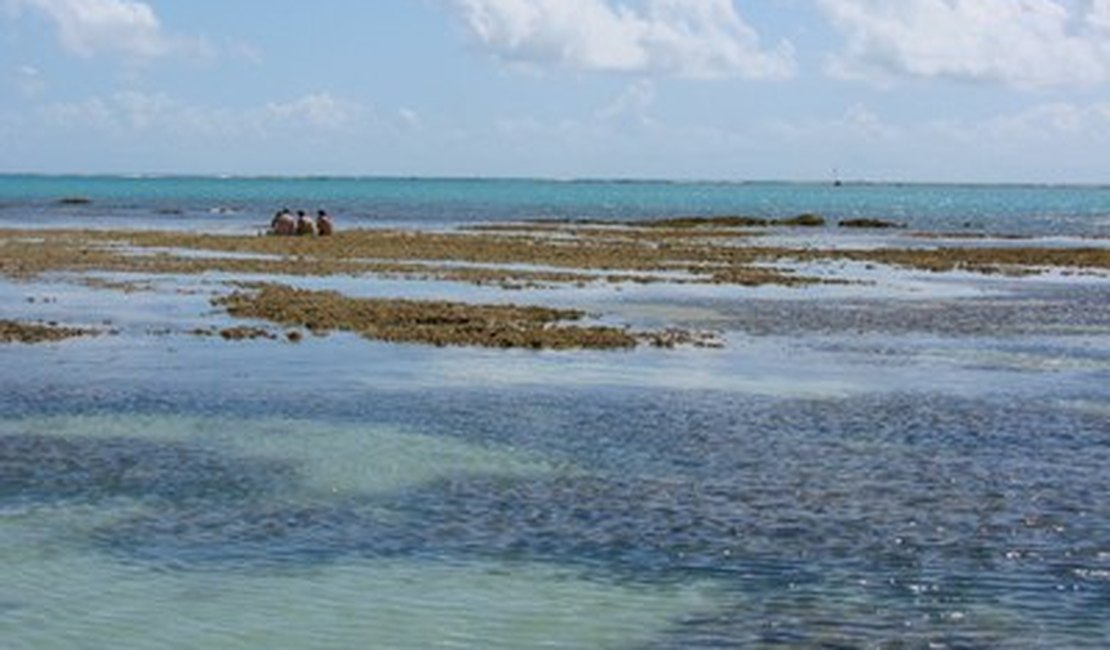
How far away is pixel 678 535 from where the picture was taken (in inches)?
574

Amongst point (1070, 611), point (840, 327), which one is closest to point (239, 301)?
point (840, 327)

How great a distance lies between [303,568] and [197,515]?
7.91 feet

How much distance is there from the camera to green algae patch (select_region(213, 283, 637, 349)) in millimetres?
30234

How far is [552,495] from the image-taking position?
1639 centimetres

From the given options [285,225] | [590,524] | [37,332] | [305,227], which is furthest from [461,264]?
[590,524]

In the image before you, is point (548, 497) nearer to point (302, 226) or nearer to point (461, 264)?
point (461, 264)

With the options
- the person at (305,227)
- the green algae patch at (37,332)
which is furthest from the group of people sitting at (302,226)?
the green algae patch at (37,332)

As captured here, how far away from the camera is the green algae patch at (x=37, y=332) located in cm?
2948

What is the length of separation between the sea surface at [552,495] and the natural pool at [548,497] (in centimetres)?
5

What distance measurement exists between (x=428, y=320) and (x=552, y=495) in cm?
1721

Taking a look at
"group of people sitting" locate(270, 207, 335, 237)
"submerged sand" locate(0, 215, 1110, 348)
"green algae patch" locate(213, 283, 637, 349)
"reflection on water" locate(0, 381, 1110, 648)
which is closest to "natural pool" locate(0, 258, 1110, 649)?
"reflection on water" locate(0, 381, 1110, 648)

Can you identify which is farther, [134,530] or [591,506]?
[591,506]

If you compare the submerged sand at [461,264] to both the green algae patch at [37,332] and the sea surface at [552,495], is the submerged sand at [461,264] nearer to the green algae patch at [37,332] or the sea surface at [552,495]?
the green algae patch at [37,332]

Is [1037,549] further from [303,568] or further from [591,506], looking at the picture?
[303,568]
